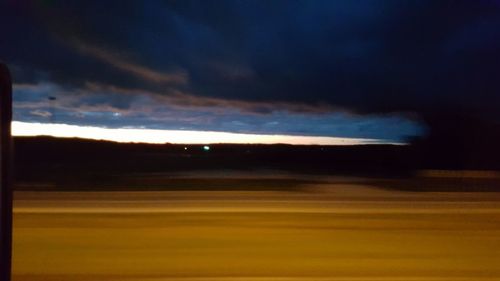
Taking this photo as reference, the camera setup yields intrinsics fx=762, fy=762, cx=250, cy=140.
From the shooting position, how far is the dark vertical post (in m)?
3.11

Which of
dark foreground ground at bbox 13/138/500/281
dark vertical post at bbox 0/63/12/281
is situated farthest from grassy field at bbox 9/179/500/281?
dark vertical post at bbox 0/63/12/281

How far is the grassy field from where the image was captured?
34.2 feet

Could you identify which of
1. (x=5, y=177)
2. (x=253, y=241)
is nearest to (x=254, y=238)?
(x=253, y=241)

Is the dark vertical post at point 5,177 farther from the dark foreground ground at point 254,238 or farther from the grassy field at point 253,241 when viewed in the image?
the grassy field at point 253,241

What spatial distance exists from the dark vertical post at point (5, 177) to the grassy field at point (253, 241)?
671cm

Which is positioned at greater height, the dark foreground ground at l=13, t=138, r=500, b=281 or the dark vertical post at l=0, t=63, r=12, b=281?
the dark vertical post at l=0, t=63, r=12, b=281

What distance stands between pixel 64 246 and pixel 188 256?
7.83ft

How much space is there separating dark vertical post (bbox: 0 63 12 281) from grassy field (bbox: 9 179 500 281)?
6713mm

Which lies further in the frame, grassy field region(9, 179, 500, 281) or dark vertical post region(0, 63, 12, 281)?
grassy field region(9, 179, 500, 281)

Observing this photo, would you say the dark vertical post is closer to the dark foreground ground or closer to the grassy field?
the dark foreground ground

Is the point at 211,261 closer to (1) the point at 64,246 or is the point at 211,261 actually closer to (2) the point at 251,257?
(2) the point at 251,257

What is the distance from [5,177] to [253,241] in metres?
10.7

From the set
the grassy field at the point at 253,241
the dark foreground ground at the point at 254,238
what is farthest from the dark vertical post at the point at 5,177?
the grassy field at the point at 253,241

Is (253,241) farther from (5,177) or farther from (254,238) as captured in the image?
(5,177)
